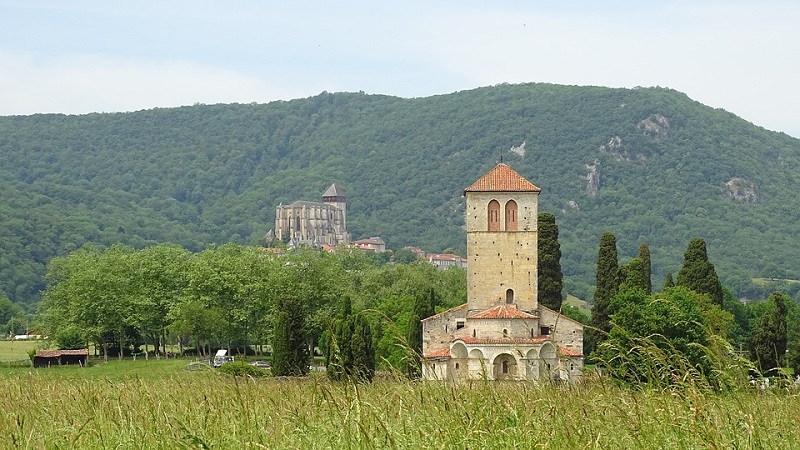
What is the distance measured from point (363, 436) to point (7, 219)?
14943 centimetres

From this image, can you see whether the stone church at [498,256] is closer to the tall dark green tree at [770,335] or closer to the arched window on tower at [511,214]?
the arched window on tower at [511,214]

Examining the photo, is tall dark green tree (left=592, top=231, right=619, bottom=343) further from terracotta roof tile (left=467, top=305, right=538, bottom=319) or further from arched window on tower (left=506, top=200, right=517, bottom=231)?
terracotta roof tile (left=467, top=305, right=538, bottom=319)

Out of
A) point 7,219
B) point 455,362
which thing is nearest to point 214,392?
point 455,362

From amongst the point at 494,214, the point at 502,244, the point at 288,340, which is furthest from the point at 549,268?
the point at 288,340

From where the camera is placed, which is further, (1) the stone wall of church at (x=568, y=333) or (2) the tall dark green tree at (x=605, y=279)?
(2) the tall dark green tree at (x=605, y=279)

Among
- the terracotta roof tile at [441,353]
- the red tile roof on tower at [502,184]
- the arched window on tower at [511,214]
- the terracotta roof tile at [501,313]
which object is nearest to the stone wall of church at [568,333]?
the terracotta roof tile at [501,313]

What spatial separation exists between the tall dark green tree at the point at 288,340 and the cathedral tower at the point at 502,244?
9.66 metres

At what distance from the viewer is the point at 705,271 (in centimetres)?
5841

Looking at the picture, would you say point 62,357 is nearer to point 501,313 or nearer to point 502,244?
point 502,244

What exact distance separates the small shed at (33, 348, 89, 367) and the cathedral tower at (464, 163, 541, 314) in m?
18.5

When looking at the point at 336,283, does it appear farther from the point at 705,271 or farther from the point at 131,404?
the point at 131,404

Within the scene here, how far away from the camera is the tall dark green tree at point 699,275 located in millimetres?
57969

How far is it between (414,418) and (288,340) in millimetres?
40001

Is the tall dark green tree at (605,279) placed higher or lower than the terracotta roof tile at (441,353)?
higher
